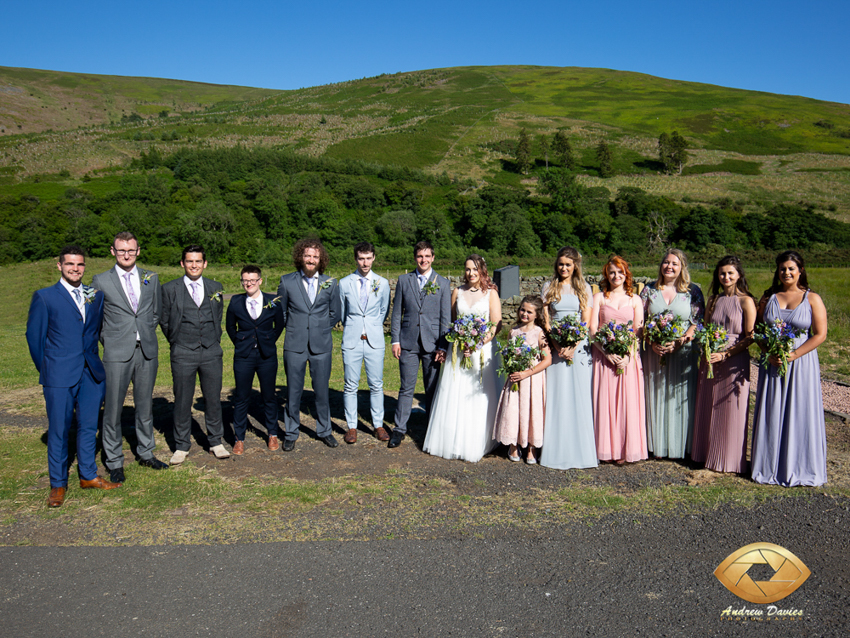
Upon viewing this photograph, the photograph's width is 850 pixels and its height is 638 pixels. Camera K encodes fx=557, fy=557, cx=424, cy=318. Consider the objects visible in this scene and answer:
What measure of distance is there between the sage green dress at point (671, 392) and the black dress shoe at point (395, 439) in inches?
115

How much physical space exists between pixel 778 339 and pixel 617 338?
1482mm

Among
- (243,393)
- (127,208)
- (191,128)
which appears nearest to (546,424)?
(243,393)

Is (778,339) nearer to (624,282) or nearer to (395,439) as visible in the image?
(624,282)

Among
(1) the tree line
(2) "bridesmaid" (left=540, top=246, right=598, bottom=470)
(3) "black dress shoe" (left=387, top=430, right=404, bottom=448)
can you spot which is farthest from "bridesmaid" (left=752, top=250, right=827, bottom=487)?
(1) the tree line

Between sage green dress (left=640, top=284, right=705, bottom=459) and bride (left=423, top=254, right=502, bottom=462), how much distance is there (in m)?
1.73

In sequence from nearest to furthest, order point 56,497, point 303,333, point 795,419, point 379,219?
point 56,497 < point 795,419 < point 303,333 < point 379,219

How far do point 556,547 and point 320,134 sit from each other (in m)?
117

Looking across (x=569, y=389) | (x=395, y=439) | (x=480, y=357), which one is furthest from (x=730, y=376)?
(x=395, y=439)

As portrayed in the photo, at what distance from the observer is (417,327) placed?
6836 mm

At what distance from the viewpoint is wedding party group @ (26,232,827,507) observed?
549 cm

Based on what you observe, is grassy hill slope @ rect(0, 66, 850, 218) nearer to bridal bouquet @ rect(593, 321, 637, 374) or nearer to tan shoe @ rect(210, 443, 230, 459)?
bridal bouquet @ rect(593, 321, 637, 374)

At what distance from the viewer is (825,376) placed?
435 inches

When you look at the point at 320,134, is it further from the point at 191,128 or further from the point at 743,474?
the point at 743,474

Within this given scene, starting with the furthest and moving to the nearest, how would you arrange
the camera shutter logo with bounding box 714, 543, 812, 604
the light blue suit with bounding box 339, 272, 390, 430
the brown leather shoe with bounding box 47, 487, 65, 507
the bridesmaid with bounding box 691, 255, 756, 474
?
1. the light blue suit with bounding box 339, 272, 390, 430
2. the bridesmaid with bounding box 691, 255, 756, 474
3. the brown leather shoe with bounding box 47, 487, 65, 507
4. the camera shutter logo with bounding box 714, 543, 812, 604
